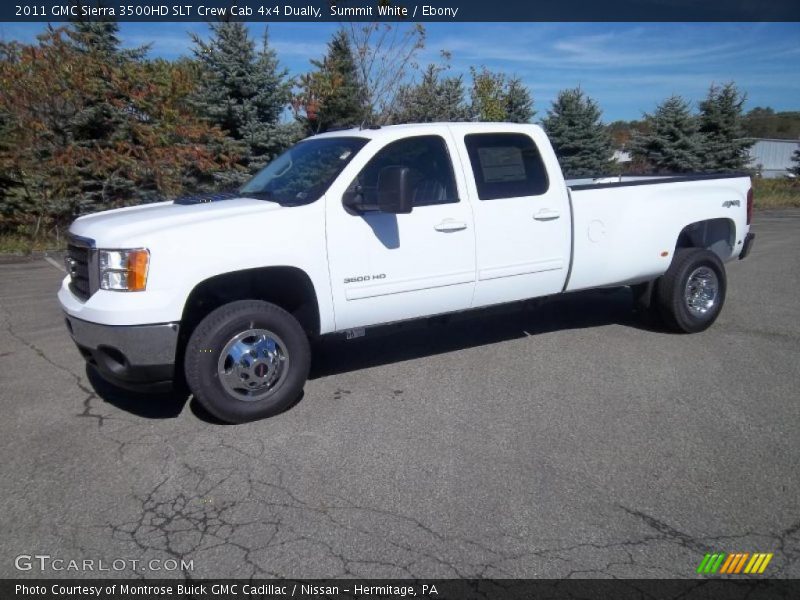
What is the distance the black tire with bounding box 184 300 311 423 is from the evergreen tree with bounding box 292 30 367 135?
10503mm

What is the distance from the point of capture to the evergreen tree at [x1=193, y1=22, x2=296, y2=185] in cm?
1403

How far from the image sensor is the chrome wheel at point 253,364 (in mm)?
4602

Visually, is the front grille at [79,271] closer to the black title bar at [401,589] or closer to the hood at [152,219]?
the hood at [152,219]

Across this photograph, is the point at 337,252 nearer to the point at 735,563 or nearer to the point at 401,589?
the point at 401,589

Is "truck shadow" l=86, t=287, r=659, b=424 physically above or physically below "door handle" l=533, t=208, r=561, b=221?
below

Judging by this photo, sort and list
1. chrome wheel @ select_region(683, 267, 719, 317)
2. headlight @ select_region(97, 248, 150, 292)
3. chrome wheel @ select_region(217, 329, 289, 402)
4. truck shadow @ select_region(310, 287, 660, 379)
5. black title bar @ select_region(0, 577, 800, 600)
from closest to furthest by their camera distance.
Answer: black title bar @ select_region(0, 577, 800, 600) → headlight @ select_region(97, 248, 150, 292) → chrome wheel @ select_region(217, 329, 289, 402) → truck shadow @ select_region(310, 287, 660, 379) → chrome wheel @ select_region(683, 267, 719, 317)

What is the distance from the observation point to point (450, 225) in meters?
5.34

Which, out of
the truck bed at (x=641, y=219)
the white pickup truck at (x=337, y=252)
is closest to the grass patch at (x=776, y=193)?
the truck bed at (x=641, y=219)

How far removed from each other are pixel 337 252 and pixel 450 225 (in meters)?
0.98

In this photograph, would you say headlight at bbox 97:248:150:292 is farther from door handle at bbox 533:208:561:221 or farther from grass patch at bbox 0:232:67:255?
grass patch at bbox 0:232:67:255

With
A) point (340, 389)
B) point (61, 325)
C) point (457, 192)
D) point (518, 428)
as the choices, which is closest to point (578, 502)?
point (518, 428)

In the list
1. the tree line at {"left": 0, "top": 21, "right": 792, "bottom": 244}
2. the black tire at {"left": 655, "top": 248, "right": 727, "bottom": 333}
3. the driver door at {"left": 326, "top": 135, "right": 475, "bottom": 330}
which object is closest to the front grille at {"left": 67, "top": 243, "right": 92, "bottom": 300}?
the driver door at {"left": 326, "top": 135, "right": 475, "bottom": 330}

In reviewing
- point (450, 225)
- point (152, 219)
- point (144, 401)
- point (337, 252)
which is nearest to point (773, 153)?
point (450, 225)

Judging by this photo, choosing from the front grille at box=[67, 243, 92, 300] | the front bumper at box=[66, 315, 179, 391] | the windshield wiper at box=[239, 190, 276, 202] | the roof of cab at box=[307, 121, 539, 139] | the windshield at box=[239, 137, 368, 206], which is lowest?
the front bumper at box=[66, 315, 179, 391]
